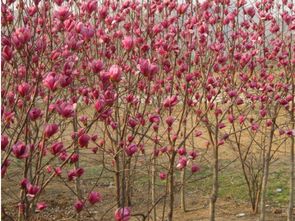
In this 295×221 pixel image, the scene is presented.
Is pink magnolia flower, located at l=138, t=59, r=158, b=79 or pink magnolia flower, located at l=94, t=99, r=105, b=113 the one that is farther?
pink magnolia flower, located at l=138, t=59, r=158, b=79

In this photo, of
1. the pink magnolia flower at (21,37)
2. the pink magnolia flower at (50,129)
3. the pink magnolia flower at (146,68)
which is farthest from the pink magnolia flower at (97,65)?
the pink magnolia flower at (50,129)

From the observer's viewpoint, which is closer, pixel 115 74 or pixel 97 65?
pixel 115 74

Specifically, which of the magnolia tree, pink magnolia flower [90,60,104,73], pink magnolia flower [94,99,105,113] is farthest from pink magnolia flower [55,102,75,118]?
pink magnolia flower [90,60,104,73]

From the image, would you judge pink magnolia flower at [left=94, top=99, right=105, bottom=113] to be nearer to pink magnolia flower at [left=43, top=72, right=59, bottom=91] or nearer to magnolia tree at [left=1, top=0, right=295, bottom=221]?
magnolia tree at [left=1, top=0, right=295, bottom=221]

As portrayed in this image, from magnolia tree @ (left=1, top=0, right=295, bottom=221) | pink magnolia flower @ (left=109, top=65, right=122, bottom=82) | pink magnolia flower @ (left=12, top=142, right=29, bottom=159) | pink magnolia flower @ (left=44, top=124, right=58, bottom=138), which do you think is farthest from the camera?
magnolia tree @ (left=1, top=0, right=295, bottom=221)

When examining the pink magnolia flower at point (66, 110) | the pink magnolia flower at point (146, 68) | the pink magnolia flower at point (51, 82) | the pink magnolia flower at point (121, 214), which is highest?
the pink magnolia flower at point (146, 68)

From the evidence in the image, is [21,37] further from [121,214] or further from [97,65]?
[121,214]

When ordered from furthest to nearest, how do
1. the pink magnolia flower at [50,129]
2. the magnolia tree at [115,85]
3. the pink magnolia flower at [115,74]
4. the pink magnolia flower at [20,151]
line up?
the magnolia tree at [115,85] < the pink magnolia flower at [115,74] < the pink magnolia flower at [50,129] < the pink magnolia flower at [20,151]

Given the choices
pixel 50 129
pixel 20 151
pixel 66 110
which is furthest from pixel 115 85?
pixel 20 151

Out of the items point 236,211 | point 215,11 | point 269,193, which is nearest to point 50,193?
point 236,211

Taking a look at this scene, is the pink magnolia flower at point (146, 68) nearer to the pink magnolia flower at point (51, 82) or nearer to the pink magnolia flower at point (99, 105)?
the pink magnolia flower at point (99, 105)

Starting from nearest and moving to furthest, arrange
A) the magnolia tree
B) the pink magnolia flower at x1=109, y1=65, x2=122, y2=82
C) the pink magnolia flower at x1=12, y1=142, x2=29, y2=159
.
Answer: the pink magnolia flower at x1=12, y1=142, x2=29, y2=159 < the pink magnolia flower at x1=109, y1=65, x2=122, y2=82 < the magnolia tree

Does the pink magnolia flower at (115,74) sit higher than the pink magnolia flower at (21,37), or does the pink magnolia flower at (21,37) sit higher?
the pink magnolia flower at (21,37)

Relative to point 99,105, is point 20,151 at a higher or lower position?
lower
